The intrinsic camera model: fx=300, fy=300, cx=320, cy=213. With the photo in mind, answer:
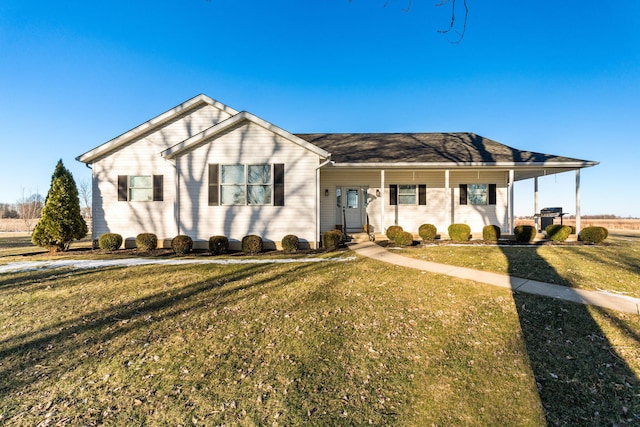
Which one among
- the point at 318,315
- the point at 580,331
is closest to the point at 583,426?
the point at 580,331

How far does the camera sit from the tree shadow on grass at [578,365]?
9.77 feet

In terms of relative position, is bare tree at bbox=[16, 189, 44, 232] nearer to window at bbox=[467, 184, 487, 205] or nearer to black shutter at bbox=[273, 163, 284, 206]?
black shutter at bbox=[273, 163, 284, 206]

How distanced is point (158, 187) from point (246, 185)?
14.1 feet

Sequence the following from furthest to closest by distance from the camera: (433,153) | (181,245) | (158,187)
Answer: (433,153)
(158,187)
(181,245)

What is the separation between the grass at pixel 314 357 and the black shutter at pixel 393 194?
29.3 ft

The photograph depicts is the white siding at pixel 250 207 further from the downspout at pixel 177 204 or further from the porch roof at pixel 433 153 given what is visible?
the porch roof at pixel 433 153

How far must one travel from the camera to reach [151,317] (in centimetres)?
511

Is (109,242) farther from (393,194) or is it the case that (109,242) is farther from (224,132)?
(393,194)

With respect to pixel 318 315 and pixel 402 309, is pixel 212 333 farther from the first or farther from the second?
pixel 402 309

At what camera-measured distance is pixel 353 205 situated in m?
15.2

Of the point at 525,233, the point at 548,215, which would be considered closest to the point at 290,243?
the point at 525,233

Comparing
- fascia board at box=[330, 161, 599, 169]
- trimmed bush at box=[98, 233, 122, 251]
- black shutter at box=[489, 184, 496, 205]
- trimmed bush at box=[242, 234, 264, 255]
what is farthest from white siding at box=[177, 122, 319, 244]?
black shutter at box=[489, 184, 496, 205]

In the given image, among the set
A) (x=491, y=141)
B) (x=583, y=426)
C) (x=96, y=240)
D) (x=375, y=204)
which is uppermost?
(x=491, y=141)

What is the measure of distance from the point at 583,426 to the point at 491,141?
1646 cm
